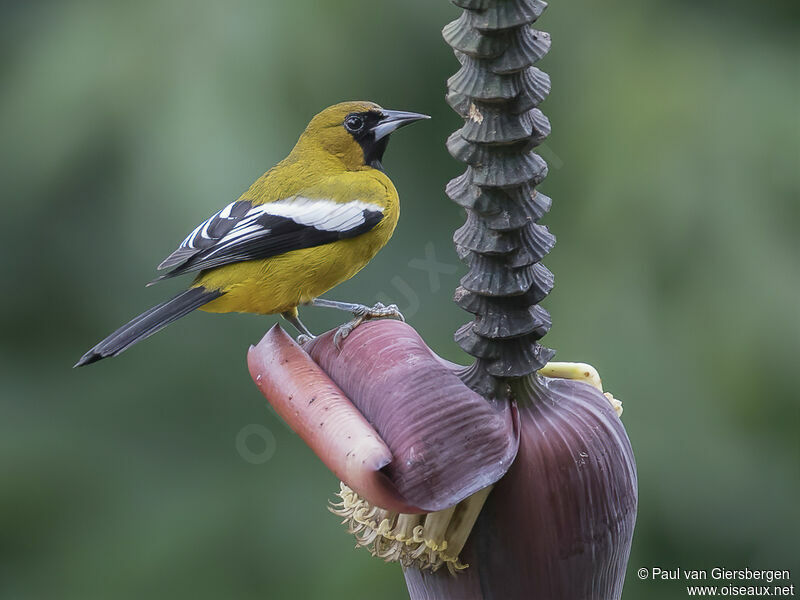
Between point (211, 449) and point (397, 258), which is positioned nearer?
point (397, 258)

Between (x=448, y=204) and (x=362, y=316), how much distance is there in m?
1.48

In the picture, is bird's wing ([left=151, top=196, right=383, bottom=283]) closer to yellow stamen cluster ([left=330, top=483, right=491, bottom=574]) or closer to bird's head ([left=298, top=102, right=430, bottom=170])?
bird's head ([left=298, top=102, right=430, bottom=170])

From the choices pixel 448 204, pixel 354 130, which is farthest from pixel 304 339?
pixel 448 204

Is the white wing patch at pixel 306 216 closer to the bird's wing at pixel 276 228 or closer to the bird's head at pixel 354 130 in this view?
the bird's wing at pixel 276 228

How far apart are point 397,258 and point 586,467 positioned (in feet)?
5.24

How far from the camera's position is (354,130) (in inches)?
80.1

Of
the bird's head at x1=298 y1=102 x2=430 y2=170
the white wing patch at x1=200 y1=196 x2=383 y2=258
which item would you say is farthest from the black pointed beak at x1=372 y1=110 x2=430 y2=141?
the white wing patch at x1=200 y1=196 x2=383 y2=258

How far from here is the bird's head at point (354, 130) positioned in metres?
2.00

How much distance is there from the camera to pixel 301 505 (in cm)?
340

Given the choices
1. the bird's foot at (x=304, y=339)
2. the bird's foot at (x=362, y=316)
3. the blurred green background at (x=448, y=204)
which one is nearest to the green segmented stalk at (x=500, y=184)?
the bird's foot at (x=362, y=316)

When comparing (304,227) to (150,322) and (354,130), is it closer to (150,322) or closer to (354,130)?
(354,130)

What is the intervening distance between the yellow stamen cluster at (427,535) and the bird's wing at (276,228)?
1.79ft

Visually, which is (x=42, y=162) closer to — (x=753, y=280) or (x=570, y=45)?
(x=570, y=45)

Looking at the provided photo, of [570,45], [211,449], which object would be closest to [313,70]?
[570,45]
